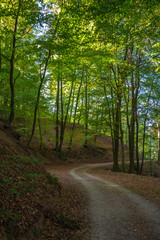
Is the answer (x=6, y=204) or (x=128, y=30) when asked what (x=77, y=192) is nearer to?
(x=6, y=204)

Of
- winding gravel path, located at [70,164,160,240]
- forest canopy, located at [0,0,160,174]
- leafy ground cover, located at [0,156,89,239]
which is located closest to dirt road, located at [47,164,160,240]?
winding gravel path, located at [70,164,160,240]

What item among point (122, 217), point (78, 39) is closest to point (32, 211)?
point (122, 217)

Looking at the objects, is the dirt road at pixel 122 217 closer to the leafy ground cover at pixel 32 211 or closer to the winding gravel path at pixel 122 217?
the winding gravel path at pixel 122 217

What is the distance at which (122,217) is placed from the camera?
17.5 feet

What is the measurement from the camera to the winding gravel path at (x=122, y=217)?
14.3 ft

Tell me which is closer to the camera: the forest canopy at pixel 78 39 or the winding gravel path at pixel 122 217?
the winding gravel path at pixel 122 217

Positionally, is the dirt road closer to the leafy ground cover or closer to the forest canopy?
the leafy ground cover

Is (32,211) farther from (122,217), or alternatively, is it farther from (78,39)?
(78,39)

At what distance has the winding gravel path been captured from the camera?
434 cm

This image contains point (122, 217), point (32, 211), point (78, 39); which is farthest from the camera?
point (78, 39)

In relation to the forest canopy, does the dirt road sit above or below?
below

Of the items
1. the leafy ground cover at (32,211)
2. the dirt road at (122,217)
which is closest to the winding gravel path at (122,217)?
the dirt road at (122,217)

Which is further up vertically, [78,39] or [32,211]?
[78,39]

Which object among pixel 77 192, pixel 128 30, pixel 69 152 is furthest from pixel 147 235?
pixel 69 152
